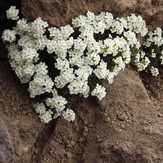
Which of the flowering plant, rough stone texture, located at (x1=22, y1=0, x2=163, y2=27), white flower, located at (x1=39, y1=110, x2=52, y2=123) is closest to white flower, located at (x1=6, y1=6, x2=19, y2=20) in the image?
the flowering plant

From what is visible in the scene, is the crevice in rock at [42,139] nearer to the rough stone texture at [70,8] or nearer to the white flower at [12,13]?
the rough stone texture at [70,8]

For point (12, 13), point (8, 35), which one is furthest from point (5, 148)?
point (12, 13)

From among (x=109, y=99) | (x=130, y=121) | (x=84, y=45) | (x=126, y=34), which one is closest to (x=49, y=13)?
(x=84, y=45)

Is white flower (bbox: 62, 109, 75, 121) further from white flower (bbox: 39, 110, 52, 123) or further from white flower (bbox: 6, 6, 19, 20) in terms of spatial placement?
white flower (bbox: 6, 6, 19, 20)

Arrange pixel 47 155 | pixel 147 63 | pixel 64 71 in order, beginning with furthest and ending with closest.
→ pixel 147 63 < pixel 47 155 < pixel 64 71

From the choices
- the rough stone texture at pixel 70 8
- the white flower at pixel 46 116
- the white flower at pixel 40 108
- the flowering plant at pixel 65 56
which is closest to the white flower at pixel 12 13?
the flowering plant at pixel 65 56

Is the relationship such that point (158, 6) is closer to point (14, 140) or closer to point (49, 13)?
point (49, 13)

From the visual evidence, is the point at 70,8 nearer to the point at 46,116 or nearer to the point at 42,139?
the point at 46,116

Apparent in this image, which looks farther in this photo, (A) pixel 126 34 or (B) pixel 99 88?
(A) pixel 126 34
